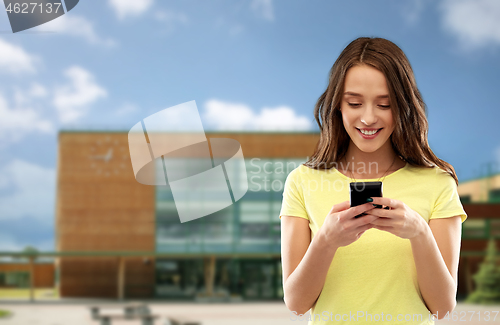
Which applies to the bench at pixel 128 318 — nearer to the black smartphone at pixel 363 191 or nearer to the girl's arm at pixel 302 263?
the girl's arm at pixel 302 263

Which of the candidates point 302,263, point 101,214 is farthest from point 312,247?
point 101,214

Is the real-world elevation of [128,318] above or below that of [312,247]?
below

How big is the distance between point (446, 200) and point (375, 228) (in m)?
0.17

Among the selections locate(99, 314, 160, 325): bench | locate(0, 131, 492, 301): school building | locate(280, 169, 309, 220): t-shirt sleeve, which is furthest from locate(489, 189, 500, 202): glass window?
locate(280, 169, 309, 220): t-shirt sleeve

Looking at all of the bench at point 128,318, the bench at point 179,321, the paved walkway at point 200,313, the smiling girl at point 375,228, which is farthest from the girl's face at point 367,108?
the paved walkway at point 200,313

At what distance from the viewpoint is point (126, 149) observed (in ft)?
64.4

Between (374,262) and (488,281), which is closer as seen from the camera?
(374,262)

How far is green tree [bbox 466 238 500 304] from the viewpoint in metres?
15.6

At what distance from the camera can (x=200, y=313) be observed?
1563 cm

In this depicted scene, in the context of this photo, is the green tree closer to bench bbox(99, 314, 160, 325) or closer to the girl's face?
bench bbox(99, 314, 160, 325)

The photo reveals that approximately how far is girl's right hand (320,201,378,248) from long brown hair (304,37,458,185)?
0.82 feet

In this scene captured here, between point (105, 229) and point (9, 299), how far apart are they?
4840 millimetres

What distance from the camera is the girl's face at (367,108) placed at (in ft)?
3.33

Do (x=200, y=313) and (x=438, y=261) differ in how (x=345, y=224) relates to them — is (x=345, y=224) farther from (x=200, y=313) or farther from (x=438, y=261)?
(x=200, y=313)
